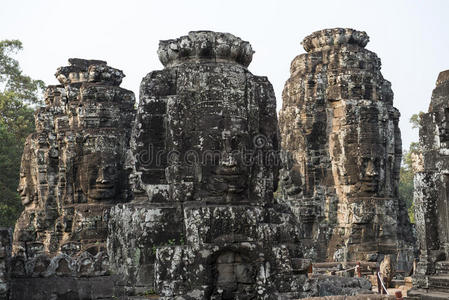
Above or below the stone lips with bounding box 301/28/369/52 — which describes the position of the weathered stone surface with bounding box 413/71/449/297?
below

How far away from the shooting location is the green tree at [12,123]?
84.1ft

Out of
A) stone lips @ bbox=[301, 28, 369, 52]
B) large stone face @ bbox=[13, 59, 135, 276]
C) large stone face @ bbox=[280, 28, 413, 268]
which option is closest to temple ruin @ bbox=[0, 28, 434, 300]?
large stone face @ bbox=[280, 28, 413, 268]

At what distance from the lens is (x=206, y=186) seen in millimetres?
8531

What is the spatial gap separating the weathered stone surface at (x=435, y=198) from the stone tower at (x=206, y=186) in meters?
1.96

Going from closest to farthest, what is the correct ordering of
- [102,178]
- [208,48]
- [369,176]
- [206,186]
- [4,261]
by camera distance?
[4,261] < [206,186] < [208,48] < [102,178] < [369,176]

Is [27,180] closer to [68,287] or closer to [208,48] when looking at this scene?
[68,287]

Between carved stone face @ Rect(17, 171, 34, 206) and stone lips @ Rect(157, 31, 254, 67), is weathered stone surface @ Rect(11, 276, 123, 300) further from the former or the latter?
carved stone face @ Rect(17, 171, 34, 206)

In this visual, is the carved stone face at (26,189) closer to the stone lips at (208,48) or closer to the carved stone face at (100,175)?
the carved stone face at (100,175)

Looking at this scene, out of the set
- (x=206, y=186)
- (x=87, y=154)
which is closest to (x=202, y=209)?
(x=206, y=186)

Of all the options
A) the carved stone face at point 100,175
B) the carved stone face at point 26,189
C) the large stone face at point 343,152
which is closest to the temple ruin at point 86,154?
the carved stone face at point 100,175

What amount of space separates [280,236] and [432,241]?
251cm

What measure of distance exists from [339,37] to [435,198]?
9.39 m

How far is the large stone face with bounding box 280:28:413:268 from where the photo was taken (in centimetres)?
1595

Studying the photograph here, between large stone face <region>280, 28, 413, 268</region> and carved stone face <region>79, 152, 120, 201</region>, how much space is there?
17.8ft
